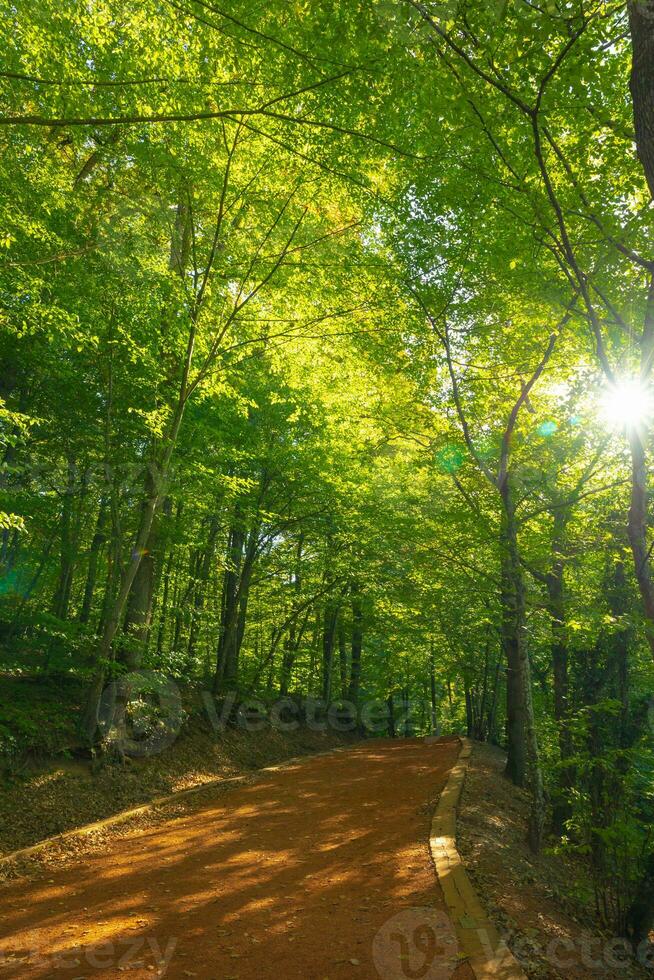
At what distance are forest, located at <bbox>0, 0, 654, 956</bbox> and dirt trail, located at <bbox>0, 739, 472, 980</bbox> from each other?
1844 mm

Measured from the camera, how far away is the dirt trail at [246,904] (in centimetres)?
373

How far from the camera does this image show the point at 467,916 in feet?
13.8

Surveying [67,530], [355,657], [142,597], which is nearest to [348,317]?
[142,597]

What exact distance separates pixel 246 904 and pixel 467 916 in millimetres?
1790

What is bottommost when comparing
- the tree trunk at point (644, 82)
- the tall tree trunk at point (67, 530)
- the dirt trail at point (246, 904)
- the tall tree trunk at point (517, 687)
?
the dirt trail at point (246, 904)

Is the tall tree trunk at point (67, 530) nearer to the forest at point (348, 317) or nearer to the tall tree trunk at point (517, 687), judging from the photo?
the forest at point (348, 317)

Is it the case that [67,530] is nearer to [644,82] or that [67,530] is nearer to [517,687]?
[517,687]

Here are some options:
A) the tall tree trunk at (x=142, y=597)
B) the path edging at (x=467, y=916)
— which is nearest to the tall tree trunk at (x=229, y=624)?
the tall tree trunk at (x=142, y=597)

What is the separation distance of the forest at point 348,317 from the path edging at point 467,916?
3.88 feet

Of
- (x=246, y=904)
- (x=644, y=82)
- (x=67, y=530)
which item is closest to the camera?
(x=644, y=82)

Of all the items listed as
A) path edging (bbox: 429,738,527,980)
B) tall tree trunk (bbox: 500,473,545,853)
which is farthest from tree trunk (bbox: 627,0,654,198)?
tall tree trunk (bbox: 500,473,545,853)

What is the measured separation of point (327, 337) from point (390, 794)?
7376 millimetres

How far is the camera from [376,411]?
11.7 metres

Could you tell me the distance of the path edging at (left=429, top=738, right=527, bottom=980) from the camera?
3502mm
